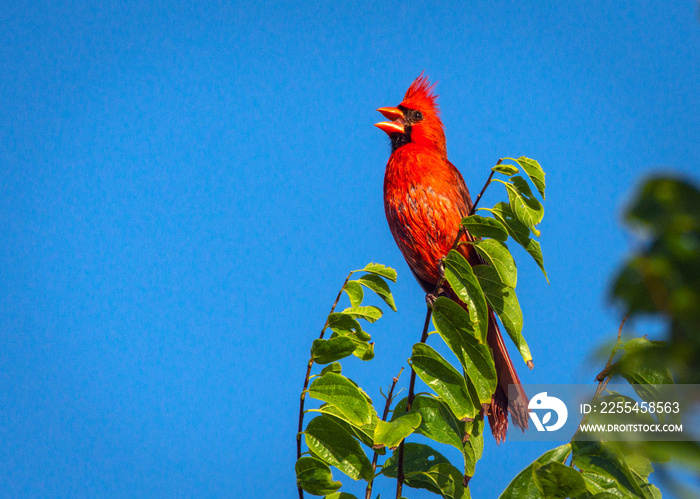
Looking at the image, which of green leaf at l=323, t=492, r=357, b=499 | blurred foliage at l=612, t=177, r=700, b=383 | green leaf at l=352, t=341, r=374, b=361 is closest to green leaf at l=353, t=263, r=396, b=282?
green leaf at l=352, t=341, r=374, b=361

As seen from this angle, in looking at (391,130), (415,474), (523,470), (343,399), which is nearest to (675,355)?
(523,470)

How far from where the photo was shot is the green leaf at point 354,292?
81.7 inches

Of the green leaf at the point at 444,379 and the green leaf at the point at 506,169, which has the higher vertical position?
the green leaf at the point at 506,169

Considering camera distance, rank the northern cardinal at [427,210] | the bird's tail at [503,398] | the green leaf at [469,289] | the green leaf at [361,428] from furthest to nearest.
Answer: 1. the northern cardinal at [427,210]
2. the bird's tail at [503,398]
3. the green leaf at [361,428]
4. the green leaf at [469,289]

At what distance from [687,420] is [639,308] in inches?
6.0

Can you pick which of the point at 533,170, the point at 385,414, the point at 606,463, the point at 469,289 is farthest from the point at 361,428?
the point at 533,170

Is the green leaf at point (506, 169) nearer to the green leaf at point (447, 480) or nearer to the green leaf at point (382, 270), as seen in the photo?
the green leaf at point (382, 270)

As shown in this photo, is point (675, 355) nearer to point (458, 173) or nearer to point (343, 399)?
point (343, 399)

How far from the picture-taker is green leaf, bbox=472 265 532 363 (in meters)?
1.76

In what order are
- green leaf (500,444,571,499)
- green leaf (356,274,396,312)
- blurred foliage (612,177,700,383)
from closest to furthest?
1. blurred foliage (612,177,700,383)
2. green leaf (500,444,571,499)
3. green leaf (356,274,396,312)

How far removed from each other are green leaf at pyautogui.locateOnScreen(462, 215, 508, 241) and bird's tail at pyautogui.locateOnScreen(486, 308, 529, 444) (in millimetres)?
1229

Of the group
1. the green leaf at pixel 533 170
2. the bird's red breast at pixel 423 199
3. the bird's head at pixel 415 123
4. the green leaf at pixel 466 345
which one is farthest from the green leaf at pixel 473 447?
the bird's head at pixel 415 123

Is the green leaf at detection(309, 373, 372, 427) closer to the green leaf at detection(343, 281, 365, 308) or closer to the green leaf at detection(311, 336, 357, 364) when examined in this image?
the green leaf at detection(311, 336, 357, 364)

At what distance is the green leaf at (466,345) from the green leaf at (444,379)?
0.12 ft
